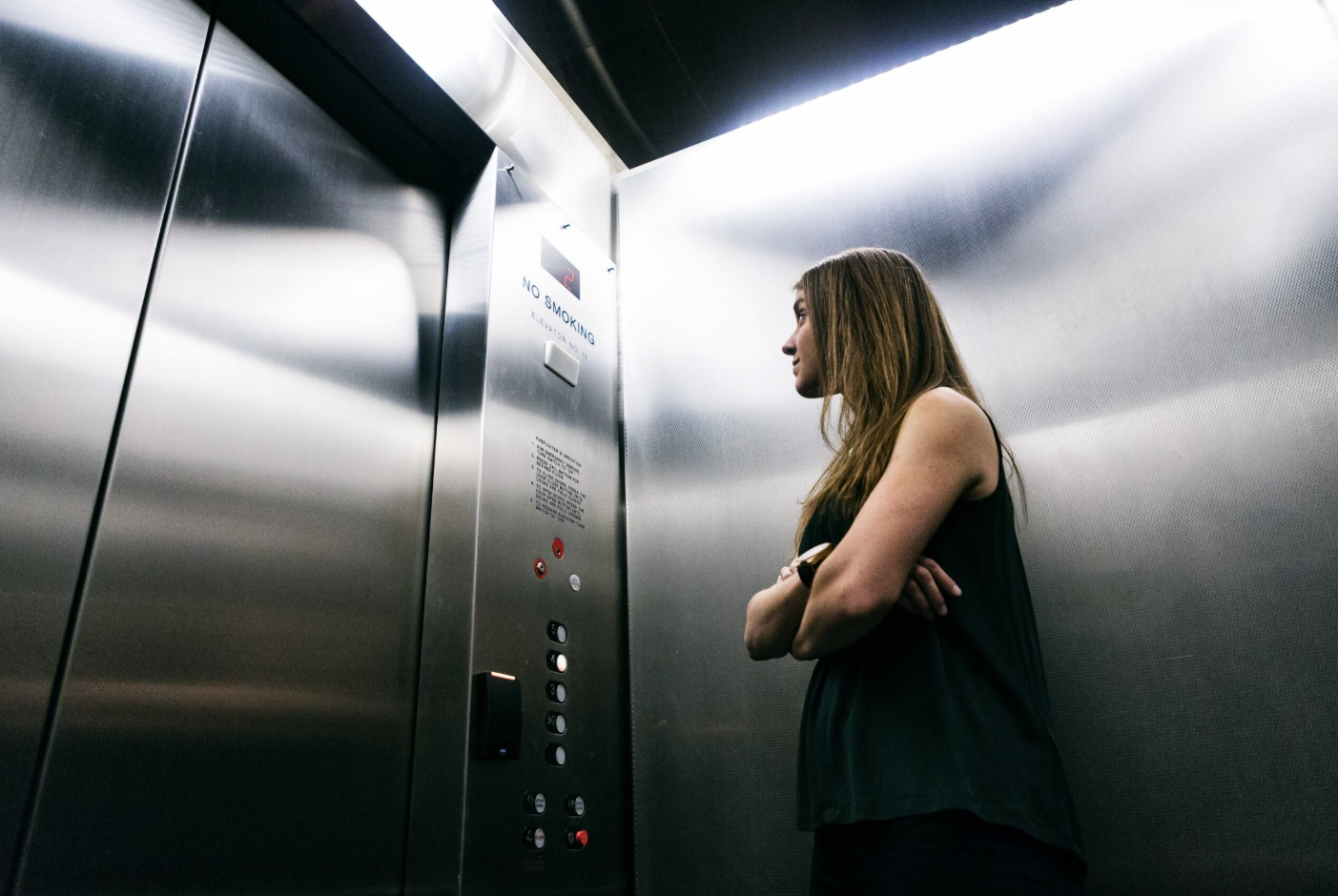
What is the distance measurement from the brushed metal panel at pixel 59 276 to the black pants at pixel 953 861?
1.27 m

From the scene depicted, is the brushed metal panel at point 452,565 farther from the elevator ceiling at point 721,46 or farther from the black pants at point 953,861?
the black pants at point 953,861

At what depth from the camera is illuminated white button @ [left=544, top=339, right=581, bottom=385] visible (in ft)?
7.72

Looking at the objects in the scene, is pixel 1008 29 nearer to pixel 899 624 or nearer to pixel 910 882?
pixel 899 624

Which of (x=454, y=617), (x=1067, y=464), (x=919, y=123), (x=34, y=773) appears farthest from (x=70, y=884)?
(x=919, y=123)

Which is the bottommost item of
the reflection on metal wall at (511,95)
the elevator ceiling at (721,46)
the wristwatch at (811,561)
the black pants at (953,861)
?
the black pants at (953,861)

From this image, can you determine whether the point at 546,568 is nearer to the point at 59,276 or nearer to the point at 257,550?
the point at 257,550

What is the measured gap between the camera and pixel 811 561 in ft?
4.53

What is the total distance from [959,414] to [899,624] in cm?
36

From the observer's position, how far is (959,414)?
133cm

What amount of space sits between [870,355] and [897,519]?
0.45 metres

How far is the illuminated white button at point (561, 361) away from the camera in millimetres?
2354

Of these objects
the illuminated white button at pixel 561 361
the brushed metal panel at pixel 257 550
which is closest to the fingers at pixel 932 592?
the brushed metal panel at pixel 257 550

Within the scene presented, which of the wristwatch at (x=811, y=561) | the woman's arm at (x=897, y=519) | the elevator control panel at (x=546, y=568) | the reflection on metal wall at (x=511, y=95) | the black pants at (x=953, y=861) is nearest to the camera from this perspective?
the black pants at (x=953, y=861)

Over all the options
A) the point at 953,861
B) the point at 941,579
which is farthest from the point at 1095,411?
the point at 953,861
